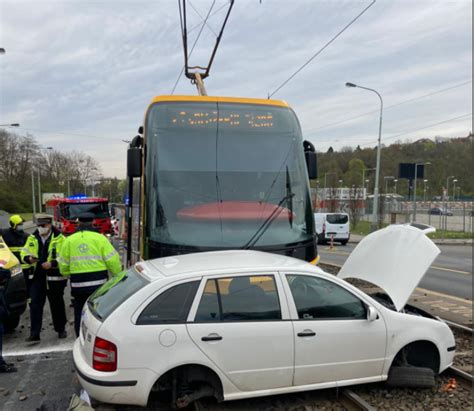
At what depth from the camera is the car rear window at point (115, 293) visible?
3762 millimetres

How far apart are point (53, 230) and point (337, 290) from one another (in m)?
4.55

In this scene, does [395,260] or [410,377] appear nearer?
[410,377]

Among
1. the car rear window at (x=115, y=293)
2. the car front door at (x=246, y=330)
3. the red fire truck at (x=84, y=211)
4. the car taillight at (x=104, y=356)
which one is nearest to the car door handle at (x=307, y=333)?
the car front door at (x=246, y=330)

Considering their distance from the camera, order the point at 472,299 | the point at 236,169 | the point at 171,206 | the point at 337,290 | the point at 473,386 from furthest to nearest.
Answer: the point at 472,299, the point at 236,169, the point at 171,206, the point at 473,386, the point at 337,290

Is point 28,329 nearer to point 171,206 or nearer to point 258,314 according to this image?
point 171,206

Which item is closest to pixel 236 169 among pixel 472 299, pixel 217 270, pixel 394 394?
pixel 217 270

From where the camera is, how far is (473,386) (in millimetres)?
4617

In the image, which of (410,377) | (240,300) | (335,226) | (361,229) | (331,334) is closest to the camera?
(240,300)

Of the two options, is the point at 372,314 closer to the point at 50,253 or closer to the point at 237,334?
the point at 237,334

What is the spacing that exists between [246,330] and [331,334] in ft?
2.78

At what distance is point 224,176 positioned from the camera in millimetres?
5809

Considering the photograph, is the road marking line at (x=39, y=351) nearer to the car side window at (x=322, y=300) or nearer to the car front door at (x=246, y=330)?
the car front door at (x=246, y=330)

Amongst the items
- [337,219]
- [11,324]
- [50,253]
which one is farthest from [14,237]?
[337,219]

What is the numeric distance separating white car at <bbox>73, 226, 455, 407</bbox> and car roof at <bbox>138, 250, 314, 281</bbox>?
11 mm
